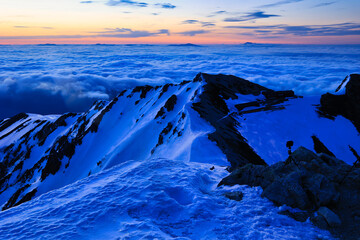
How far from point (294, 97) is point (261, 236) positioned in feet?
155

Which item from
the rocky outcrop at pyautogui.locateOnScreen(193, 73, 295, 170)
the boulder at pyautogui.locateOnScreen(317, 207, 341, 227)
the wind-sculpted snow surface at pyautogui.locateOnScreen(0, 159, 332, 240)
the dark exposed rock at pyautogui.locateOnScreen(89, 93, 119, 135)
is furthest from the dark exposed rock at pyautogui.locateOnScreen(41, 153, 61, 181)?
the boulder at pyautogui.locateOnScreen(317, 207, 341, 227)

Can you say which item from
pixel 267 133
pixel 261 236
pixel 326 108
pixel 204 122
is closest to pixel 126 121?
pixel 204 122

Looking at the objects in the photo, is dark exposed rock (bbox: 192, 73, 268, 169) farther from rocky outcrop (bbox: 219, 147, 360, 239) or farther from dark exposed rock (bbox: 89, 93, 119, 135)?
dark exposed rock (bbox: 89, 93, 119, 135)

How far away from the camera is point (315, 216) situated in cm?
816

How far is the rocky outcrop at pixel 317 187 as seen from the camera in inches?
308

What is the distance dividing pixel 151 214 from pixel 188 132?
2191cm

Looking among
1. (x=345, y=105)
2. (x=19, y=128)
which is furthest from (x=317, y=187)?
(x=19, y=128)

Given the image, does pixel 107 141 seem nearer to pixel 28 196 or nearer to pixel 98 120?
pixel 98 120

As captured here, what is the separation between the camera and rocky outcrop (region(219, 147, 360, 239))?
783 centimetres

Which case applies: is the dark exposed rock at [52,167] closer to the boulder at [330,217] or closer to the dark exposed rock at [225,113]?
the dark exposed rock at [225,113]

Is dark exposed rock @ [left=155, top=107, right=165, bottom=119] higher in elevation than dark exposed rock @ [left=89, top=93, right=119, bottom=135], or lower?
higher

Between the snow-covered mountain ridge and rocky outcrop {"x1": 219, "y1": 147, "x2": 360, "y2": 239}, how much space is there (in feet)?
19.5

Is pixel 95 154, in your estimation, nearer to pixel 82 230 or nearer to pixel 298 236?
pixel 82 230

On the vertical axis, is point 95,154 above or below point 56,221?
below
